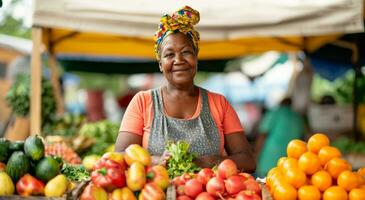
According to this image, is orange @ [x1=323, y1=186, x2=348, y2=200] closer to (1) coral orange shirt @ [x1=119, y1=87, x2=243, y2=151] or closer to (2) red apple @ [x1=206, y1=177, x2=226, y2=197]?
(2) red apple @ [x1=206, y1=177, x2=226, y2=197]

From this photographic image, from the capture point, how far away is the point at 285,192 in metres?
2.74

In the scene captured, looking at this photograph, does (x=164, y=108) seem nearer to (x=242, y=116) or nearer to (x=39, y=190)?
(x=39, y=190)

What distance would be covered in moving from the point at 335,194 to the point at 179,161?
34.8 inches

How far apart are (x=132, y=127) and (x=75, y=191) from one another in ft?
2.95

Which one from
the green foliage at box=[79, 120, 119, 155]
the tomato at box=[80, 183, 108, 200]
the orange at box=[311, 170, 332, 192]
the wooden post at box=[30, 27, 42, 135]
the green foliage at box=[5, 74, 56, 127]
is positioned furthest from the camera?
the green foliage at box=[79, 120, 119, 155]

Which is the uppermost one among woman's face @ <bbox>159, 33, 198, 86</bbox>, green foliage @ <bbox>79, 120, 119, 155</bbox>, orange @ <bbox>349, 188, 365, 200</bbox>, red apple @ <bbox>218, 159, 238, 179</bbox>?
woman's face @ <bbox>159, 33, 198, 86</bbox>

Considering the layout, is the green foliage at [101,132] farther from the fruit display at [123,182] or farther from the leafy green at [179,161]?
the fruit display at [123,182]

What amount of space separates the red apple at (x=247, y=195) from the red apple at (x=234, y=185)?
0.03 m

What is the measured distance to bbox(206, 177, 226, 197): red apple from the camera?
8.48ft

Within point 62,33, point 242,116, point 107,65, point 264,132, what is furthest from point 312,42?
point 242,116

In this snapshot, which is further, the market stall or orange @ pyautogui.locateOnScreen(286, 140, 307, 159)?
the market stall

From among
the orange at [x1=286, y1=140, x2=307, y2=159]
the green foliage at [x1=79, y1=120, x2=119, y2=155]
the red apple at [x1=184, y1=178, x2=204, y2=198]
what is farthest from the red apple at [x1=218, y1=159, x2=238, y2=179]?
the green foliage at [x1=79, y1=120, x2=119, y2=155]

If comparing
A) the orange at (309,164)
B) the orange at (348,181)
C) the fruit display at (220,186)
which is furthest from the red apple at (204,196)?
the orange at (348,181)

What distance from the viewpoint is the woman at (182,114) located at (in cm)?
331
